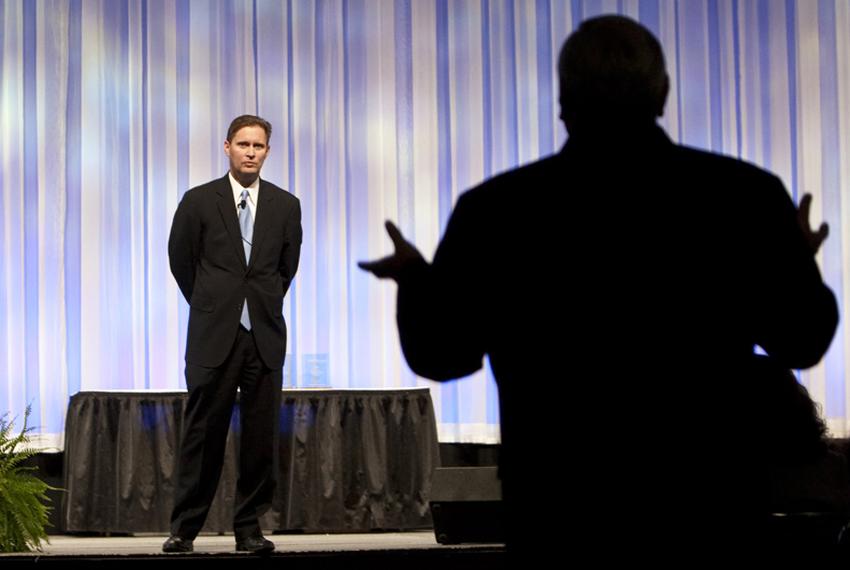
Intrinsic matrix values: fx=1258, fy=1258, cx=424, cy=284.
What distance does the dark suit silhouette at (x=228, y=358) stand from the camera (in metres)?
4.54

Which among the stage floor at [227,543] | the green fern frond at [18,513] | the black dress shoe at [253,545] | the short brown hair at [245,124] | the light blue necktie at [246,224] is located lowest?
the stage floor at [227,543]

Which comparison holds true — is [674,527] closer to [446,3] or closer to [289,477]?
[289,477]

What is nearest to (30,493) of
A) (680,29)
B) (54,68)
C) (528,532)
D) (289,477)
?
(289,477)

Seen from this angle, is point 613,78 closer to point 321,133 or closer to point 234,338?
point 234,338

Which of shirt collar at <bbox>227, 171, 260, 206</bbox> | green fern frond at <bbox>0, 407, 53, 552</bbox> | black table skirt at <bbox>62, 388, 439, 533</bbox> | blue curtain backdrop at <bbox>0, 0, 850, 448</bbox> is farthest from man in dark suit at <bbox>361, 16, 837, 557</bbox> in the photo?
blue curtain backdrop at <bbox>0, 0, 850, 448</bbox>

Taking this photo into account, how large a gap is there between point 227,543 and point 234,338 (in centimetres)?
127

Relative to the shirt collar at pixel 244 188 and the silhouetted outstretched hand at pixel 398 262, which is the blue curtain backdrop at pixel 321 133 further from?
the silhouetted outstretched hand at pixel 398 262

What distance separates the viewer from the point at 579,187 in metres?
1.50

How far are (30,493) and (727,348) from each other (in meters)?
3.79

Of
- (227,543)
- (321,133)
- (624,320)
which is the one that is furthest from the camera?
(321,133)

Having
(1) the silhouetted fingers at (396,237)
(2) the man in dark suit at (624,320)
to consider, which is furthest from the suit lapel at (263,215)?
(2) the man in dark suit at (624,320)

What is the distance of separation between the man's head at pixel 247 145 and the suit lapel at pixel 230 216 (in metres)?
0.08

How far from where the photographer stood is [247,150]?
15.2 feet

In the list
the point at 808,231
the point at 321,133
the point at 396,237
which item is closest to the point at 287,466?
the point at 321,133
